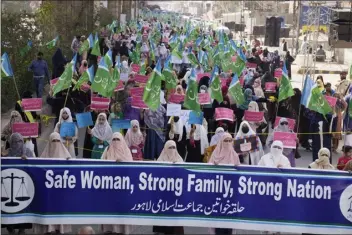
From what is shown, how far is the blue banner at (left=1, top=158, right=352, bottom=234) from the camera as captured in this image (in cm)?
934

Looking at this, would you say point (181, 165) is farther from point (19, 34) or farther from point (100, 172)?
point (19, 34)

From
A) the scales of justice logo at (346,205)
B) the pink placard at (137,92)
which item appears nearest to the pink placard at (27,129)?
the pink placard at (137,92)

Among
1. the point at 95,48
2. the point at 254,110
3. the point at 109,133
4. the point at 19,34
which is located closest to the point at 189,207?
the point at 109,133

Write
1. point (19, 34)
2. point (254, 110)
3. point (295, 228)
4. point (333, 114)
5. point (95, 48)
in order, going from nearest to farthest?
point (295, 228)
point (254, 110)
point (333, 114)
point (95, 48)
point (19, 34)

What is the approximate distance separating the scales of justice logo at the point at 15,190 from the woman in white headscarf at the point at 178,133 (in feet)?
13.5

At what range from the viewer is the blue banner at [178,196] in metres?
9.34

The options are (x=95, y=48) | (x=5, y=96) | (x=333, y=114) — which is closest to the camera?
(x=333, y=114)

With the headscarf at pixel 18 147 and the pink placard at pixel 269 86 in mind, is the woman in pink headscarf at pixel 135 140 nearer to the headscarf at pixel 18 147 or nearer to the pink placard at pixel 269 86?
the headscarf at pixel 18 147

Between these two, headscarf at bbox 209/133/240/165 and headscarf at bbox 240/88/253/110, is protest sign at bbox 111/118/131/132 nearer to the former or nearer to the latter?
headscarf at bbox 209/133/240/165

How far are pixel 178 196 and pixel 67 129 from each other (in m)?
3.28

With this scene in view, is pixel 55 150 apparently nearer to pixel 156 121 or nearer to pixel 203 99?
pixel 156 121

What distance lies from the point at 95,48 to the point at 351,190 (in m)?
13.3

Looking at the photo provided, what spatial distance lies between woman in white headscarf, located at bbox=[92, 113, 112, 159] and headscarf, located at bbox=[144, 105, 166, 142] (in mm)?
1891

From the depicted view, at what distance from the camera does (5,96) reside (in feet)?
65.4
